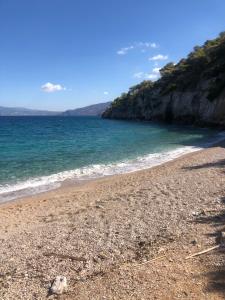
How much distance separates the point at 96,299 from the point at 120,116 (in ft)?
399

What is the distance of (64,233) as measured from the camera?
28.8 feet

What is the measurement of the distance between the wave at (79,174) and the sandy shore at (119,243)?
66.9 inches

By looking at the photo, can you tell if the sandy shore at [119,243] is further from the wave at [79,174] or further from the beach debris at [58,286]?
the wave at [79,174]

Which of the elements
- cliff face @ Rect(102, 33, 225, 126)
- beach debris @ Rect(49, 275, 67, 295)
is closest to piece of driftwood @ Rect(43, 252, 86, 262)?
beach debris @ Rect(49, 275, 67, 295)

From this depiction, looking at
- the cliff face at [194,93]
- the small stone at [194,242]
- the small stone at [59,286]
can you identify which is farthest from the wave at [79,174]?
the cliff face at [194,93]

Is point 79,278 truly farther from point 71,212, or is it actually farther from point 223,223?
point 71,212

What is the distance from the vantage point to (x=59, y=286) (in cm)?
602

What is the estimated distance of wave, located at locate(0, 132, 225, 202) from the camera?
606 inches

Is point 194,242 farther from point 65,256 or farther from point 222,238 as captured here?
point 65,256

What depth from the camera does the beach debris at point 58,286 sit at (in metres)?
5.92

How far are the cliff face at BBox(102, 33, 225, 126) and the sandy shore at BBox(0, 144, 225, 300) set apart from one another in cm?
4097

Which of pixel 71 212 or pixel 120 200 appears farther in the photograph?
pixel 120 200

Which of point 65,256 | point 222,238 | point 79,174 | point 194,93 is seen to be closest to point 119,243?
point 65,256

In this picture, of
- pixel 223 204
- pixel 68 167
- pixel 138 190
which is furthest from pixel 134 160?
pixel 223 204
